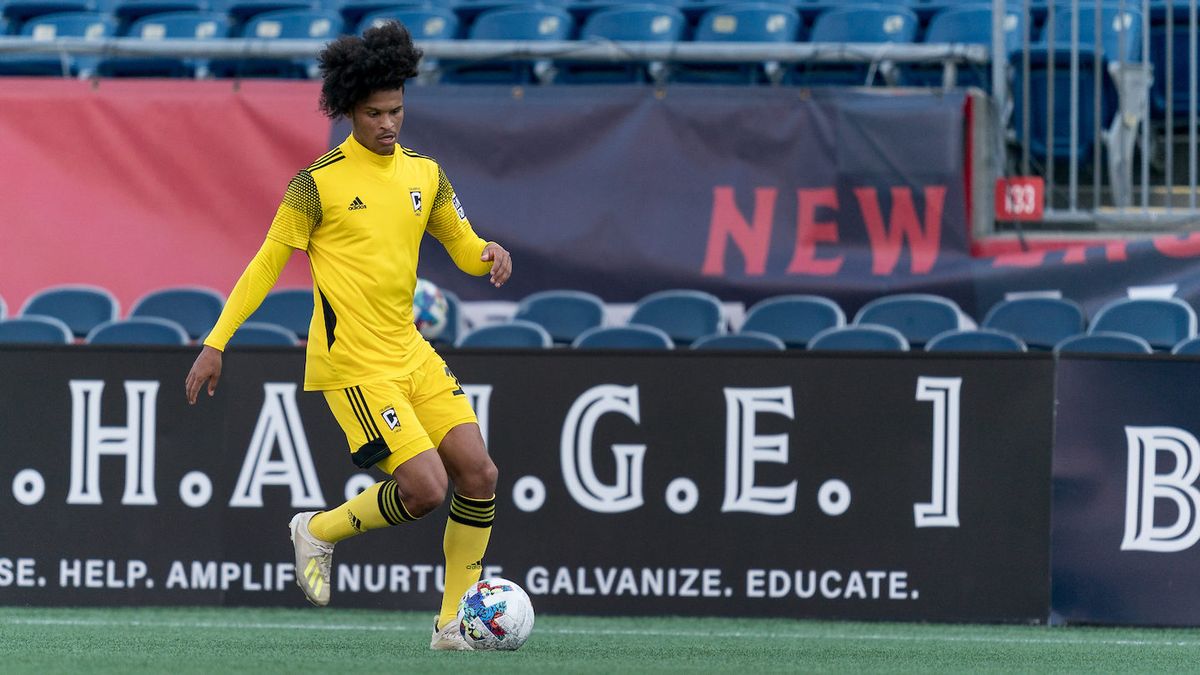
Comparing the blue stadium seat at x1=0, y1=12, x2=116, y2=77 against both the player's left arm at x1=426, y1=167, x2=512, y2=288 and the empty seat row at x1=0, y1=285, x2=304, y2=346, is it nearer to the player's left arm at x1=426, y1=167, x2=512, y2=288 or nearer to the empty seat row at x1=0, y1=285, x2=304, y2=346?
the empty seat row at x1=0, y1=285, x2=304, y2=346

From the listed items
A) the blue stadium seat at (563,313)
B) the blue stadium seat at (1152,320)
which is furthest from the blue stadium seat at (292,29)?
the blue stadium seat at (1152,320)

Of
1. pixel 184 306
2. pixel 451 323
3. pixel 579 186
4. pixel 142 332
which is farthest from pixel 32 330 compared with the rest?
pixel 579 186

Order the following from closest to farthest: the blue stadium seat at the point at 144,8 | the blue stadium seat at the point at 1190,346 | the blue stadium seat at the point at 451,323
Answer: the blue stadium seat at the point at 1190,346 → the blue stadium seat at the point at 451,323 → the blue stadium seat at the point at 144,8

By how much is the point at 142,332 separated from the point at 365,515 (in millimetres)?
3727

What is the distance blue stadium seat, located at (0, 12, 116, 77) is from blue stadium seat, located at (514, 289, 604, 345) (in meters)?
3.61

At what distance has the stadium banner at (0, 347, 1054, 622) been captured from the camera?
7.29 m

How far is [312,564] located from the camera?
18.8 ft

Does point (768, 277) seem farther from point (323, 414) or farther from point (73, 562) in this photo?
point (73, 562)

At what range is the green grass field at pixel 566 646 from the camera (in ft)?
17.4

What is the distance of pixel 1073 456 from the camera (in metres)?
7.22

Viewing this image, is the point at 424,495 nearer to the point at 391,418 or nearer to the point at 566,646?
the point at 391,418

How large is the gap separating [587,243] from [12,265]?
3.40 meters

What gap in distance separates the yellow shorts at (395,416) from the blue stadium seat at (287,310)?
13.5 feet

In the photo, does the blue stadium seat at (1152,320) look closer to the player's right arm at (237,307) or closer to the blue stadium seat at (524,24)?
the blue stadium seat at (524,24)
